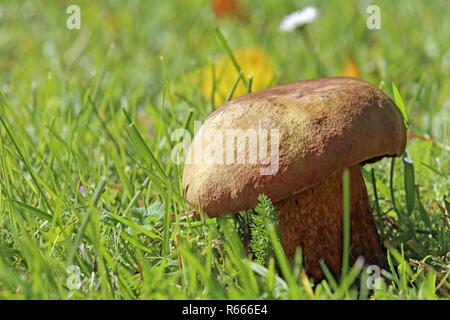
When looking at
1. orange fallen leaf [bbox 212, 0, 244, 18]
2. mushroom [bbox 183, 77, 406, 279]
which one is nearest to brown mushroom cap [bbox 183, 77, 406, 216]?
mushroom [bbox 183, 77, 406, 279]

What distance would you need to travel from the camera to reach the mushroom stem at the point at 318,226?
1364 mm

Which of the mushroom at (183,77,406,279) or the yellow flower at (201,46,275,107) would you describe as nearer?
the mushroom at (183,77,406,279)

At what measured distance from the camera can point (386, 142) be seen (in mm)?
1235

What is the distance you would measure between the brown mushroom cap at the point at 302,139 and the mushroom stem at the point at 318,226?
18 cm

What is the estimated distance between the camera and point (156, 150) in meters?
1.67

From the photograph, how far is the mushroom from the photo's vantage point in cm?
117

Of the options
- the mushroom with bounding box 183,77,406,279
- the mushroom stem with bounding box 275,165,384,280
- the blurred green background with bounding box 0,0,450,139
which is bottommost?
the mushroom stem with bounding box 275,165,384,280

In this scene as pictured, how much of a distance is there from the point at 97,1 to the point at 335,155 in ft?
11.3

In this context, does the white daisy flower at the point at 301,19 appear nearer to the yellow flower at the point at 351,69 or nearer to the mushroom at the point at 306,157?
the yellow flower at the point at 351,69

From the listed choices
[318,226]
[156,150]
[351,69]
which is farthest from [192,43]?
[318,226]

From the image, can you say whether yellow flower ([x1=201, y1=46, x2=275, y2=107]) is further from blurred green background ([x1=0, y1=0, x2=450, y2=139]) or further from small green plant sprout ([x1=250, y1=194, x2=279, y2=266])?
small green plant sprout ([x1=250, y1=194, x2=279, y2=266])

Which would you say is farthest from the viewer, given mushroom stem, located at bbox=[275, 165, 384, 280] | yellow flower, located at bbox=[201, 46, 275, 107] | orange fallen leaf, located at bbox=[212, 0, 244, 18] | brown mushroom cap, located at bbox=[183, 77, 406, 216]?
orange fallen leaf, located at bbox=[212, 0, 244, 18]

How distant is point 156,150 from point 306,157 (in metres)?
0.65
